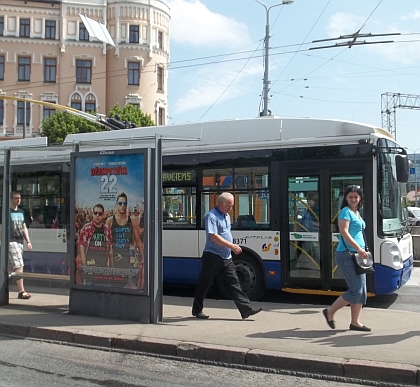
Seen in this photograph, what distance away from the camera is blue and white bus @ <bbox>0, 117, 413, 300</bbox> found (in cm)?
955

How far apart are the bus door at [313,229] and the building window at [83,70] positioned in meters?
42.1

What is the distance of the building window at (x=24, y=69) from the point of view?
48.8m

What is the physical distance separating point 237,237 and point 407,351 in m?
4.40

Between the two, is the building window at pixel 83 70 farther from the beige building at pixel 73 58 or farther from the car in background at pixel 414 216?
the car in background at pixel 414 216

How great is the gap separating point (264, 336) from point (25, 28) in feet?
155

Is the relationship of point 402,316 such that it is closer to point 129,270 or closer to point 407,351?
point 407,351

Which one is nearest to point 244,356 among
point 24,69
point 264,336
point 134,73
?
point 264,336

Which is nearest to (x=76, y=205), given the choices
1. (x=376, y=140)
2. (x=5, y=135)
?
(x=376, y=140)

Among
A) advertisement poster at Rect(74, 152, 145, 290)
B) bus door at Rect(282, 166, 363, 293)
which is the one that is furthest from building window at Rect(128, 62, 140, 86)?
advertisement poster at Rect(74, 152, 145, 290)

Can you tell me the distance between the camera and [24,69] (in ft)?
161

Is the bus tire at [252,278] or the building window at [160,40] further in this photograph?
the building window at [160,40]

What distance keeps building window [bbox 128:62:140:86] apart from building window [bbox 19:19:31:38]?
871cm

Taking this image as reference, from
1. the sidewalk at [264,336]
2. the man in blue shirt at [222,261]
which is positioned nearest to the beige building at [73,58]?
the sidewalk at [264,336]

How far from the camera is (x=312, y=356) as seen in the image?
625 cm
